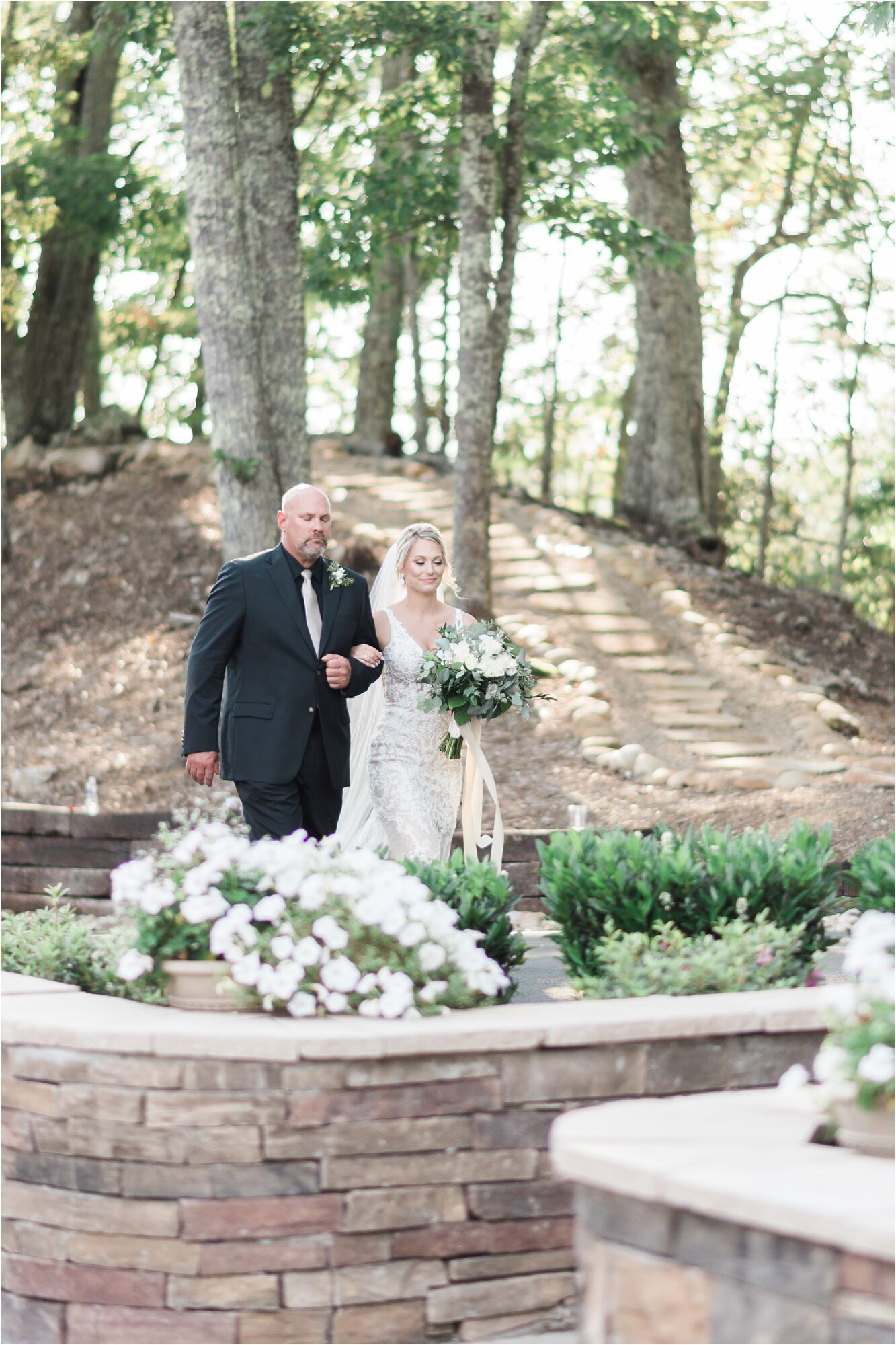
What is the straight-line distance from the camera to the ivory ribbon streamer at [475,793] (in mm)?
6266

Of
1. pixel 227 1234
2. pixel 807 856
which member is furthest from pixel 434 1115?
pixel 807 856

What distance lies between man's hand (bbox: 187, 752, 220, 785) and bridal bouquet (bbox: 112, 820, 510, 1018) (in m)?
1.18

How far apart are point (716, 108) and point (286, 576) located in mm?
13884

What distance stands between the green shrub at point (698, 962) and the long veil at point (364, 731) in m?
2.36

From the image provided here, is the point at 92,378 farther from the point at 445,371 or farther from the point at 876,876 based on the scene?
the point at 876,876

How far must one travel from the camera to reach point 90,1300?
3.70 meters

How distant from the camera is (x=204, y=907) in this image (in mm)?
4074

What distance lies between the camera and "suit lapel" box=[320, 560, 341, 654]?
18.7 feet

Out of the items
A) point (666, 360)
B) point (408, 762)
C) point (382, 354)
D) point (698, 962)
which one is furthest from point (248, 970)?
point (666, 360)

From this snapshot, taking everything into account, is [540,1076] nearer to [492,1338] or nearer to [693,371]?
[492,1338]

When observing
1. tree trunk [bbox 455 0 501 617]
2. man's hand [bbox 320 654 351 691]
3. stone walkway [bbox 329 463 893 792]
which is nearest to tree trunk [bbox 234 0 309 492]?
tree trunk [bbox 455 0 501 617]

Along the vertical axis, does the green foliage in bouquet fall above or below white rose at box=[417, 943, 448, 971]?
above

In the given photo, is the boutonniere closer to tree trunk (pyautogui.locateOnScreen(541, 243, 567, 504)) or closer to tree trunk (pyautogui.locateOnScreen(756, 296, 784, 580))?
tree trunk (pyautogui.locateOnScreen(541, 243, 567, 504))

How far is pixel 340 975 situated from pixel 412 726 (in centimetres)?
262
